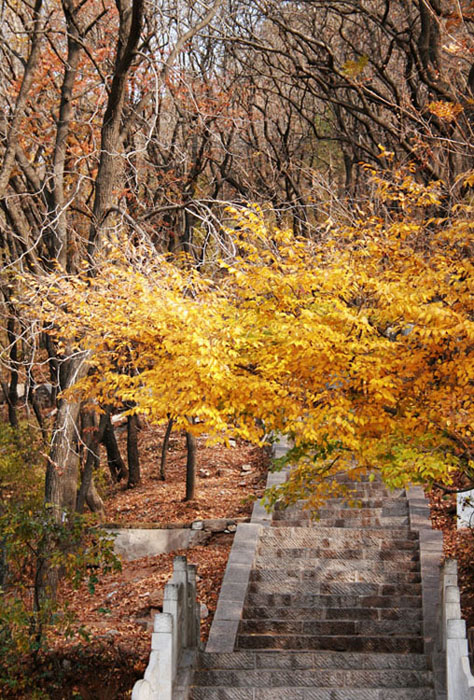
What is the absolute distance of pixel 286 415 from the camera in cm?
723

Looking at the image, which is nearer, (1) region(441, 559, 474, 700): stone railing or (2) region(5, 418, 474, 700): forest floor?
(1) region(441, 559, 474, 700): stone railing

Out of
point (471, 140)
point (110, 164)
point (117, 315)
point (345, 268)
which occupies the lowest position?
point (117, 315)

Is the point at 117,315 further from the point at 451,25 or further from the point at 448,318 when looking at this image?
the point at 451,25

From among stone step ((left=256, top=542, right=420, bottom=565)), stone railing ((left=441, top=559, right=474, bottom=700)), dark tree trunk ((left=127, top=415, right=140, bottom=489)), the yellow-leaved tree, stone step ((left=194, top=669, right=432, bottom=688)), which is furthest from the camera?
dark tree trunk ((left=127, top=415, right=140, bottom=489))

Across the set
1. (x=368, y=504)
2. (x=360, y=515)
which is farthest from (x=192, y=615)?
(x=368, y=504)

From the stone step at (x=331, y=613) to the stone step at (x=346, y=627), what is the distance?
0.13 meters

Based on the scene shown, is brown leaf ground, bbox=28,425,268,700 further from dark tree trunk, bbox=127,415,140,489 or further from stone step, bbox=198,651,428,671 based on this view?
stone step, bbox=198,651,428,671

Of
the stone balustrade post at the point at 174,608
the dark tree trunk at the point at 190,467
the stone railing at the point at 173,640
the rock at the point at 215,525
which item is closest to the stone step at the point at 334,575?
the stone railing at the point at 173,640

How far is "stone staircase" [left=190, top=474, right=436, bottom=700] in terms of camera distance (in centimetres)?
796

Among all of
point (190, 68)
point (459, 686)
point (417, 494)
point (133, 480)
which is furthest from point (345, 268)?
point (133, 480)

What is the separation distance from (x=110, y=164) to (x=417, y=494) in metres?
7.41

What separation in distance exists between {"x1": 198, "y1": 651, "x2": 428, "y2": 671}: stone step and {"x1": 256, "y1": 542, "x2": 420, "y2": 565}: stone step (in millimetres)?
2832

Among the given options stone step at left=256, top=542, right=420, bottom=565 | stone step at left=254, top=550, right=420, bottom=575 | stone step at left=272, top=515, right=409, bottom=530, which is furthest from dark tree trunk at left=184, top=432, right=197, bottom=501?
stone step at left=254, top=550, right=420, bottom=575

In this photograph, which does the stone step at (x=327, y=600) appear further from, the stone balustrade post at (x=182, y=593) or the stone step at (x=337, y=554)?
the stone balustrade post at (x=182, y=593)
